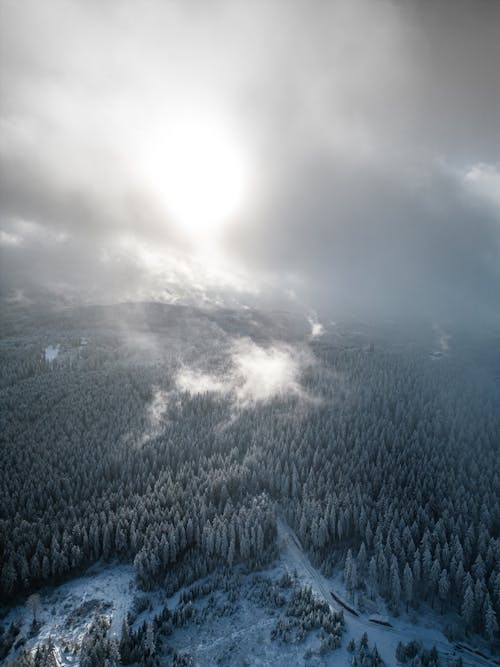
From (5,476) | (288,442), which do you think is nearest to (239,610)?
(288,442)

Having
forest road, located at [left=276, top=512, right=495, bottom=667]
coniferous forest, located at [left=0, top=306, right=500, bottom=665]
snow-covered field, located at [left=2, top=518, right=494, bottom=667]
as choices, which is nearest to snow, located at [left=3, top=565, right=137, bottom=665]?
snow-covered field, located at [left=2, top=518, right=494, bottom=667]

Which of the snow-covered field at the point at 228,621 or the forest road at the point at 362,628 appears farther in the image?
the forest road at the point at 362,628

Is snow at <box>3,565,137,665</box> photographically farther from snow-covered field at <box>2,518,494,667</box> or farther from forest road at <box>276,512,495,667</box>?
forest road at <box>276,512,495,667</box>

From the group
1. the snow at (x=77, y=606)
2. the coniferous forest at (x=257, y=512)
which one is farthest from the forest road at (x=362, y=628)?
the snow at (x=77, y=606)

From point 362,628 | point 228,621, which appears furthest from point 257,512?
point 362,628

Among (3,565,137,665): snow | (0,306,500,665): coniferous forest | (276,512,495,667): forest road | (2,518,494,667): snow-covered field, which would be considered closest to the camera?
(2,518,494,667): snow-covered field

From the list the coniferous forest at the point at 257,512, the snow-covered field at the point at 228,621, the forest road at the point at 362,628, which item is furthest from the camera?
the coniferous forest at the point at 257,512

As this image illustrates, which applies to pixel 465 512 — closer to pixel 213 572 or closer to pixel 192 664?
pixel 213 572

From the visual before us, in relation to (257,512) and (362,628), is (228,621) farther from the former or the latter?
(257,512)

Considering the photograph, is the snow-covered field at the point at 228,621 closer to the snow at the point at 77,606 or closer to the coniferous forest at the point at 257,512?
the snow at the point at 77,606
